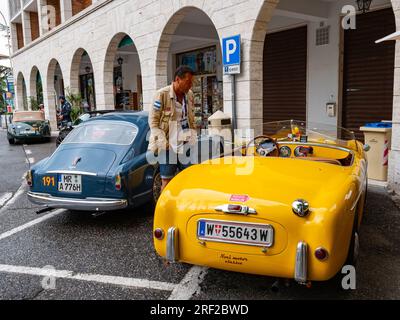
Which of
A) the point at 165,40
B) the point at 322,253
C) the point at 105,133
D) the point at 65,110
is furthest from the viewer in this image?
the point at 65,110

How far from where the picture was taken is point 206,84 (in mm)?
16391

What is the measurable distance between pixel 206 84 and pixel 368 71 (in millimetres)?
7657

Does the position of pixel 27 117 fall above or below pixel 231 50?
below

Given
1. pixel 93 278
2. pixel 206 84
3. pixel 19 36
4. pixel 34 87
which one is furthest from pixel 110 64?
pixel 19 36

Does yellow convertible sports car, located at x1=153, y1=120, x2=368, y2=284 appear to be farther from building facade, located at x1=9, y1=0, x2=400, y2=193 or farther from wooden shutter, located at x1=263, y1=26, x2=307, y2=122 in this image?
wooden shutter, located at x1=263, y1=26, x2=307, y2=122

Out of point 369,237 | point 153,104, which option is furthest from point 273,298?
point 153,104

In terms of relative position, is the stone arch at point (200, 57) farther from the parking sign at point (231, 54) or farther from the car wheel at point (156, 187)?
the car wheel at point (156, 187)

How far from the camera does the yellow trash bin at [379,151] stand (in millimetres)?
6652

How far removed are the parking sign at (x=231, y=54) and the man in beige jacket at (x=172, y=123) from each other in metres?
4.41

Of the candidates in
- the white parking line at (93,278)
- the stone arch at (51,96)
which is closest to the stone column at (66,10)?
the stone arch at (51,96)

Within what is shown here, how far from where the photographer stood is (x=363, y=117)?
405 inches

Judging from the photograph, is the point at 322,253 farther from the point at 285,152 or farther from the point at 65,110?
the point at 65,110
